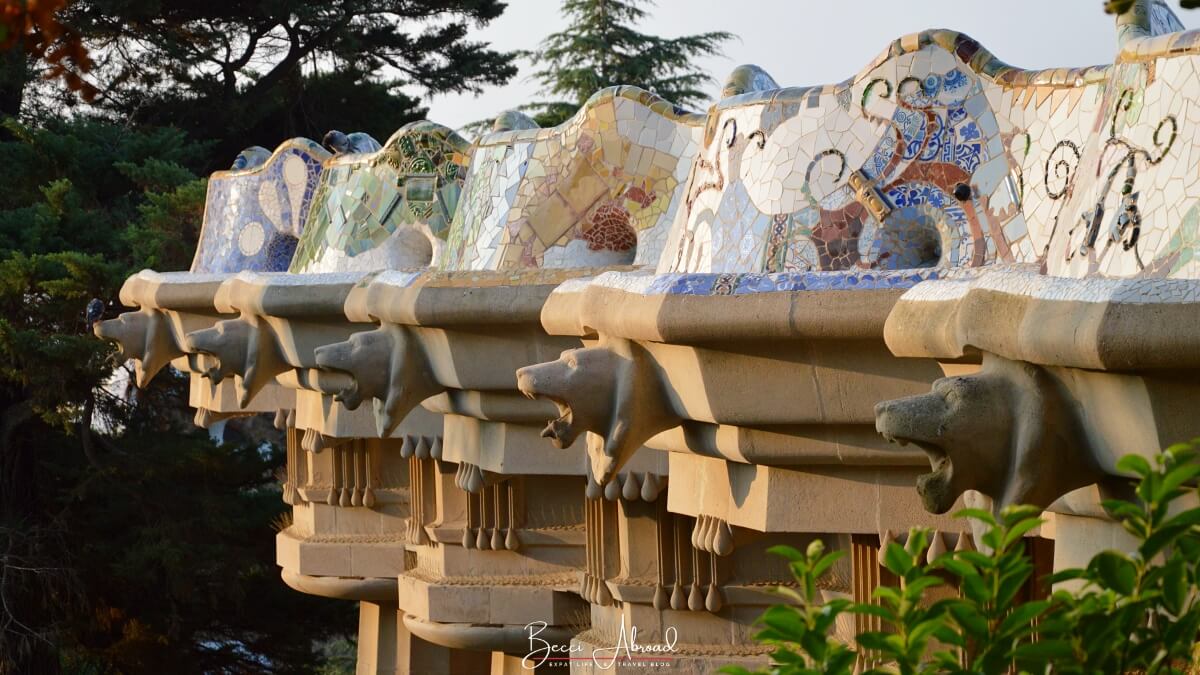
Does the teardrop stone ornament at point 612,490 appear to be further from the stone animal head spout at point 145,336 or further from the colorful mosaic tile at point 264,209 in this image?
the stone animal head spout at point 145,336

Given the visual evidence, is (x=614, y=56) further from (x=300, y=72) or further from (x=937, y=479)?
(x=937, y=479)

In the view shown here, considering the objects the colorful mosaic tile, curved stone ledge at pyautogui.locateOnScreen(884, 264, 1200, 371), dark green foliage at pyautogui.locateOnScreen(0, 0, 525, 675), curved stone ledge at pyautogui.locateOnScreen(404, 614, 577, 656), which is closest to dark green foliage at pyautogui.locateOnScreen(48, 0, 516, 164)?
dark green foliage at pyautogui.locateOnScreen(0, 0, 525, 675)

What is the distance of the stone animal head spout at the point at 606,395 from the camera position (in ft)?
21.9

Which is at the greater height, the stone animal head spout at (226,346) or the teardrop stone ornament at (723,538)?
the stone animal head spout at (226,346)

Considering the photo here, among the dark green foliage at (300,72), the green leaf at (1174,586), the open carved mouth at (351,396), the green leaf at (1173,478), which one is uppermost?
the dark green foliage at (300,72)

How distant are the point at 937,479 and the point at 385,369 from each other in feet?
17.5

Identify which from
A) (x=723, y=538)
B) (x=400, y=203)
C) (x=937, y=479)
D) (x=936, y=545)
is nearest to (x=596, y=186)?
(x=723, y=538)

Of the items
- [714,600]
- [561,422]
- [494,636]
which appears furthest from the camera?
[494,636]

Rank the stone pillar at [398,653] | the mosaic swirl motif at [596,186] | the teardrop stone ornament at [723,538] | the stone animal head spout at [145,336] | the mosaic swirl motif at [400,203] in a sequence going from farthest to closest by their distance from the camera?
the stone animal head spout at [145,336] < the stone pillar at [398,653] < the mosaic swirl motif at [400,203] < the mosaic swirl motif at [596,186] < the teardrop stone ornament at [723,538]

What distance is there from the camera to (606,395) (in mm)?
6773

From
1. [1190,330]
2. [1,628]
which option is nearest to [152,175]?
[1,628]

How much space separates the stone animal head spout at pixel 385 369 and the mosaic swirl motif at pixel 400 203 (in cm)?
231

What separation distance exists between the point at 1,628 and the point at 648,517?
10.5 metres

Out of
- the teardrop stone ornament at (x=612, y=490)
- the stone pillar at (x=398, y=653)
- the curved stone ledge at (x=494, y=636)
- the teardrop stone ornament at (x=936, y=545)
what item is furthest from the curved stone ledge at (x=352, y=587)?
the teardrop stone ornament at (x=936, y=545)
